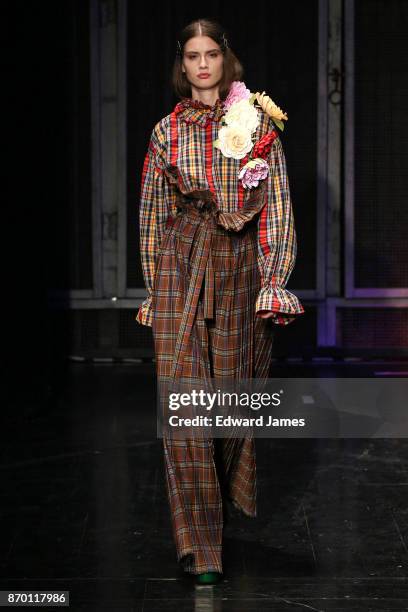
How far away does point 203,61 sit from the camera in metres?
3.89

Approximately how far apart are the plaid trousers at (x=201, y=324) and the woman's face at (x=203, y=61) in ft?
1.22

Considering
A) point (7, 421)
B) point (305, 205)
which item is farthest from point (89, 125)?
point (7, 421)

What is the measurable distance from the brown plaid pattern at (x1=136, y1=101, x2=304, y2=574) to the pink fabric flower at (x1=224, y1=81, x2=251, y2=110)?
0.05m

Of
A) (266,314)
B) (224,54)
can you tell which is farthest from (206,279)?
(224,54)

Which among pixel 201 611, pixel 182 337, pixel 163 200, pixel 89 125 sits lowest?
pixel 201 611

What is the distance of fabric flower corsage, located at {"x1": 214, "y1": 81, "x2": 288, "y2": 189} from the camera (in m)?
3.84

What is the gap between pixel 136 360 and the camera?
783cm

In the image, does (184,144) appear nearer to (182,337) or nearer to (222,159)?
(222,159)

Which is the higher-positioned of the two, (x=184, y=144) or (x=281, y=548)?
(x=184, y=144)

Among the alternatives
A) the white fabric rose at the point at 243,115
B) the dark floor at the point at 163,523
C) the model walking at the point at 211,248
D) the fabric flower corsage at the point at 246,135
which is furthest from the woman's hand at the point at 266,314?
the dark floor at the point at 163,523

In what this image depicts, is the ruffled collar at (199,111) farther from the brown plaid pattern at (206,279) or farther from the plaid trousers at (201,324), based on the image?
the plaid trousers at (201,324)

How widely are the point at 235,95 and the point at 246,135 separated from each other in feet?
0.53

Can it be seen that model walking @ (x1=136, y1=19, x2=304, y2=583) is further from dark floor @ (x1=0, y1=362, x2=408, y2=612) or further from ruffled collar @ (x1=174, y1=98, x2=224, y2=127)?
dark floor @ (x1=0, y1=362, x2=408, y2=612)

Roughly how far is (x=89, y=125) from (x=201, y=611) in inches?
183
